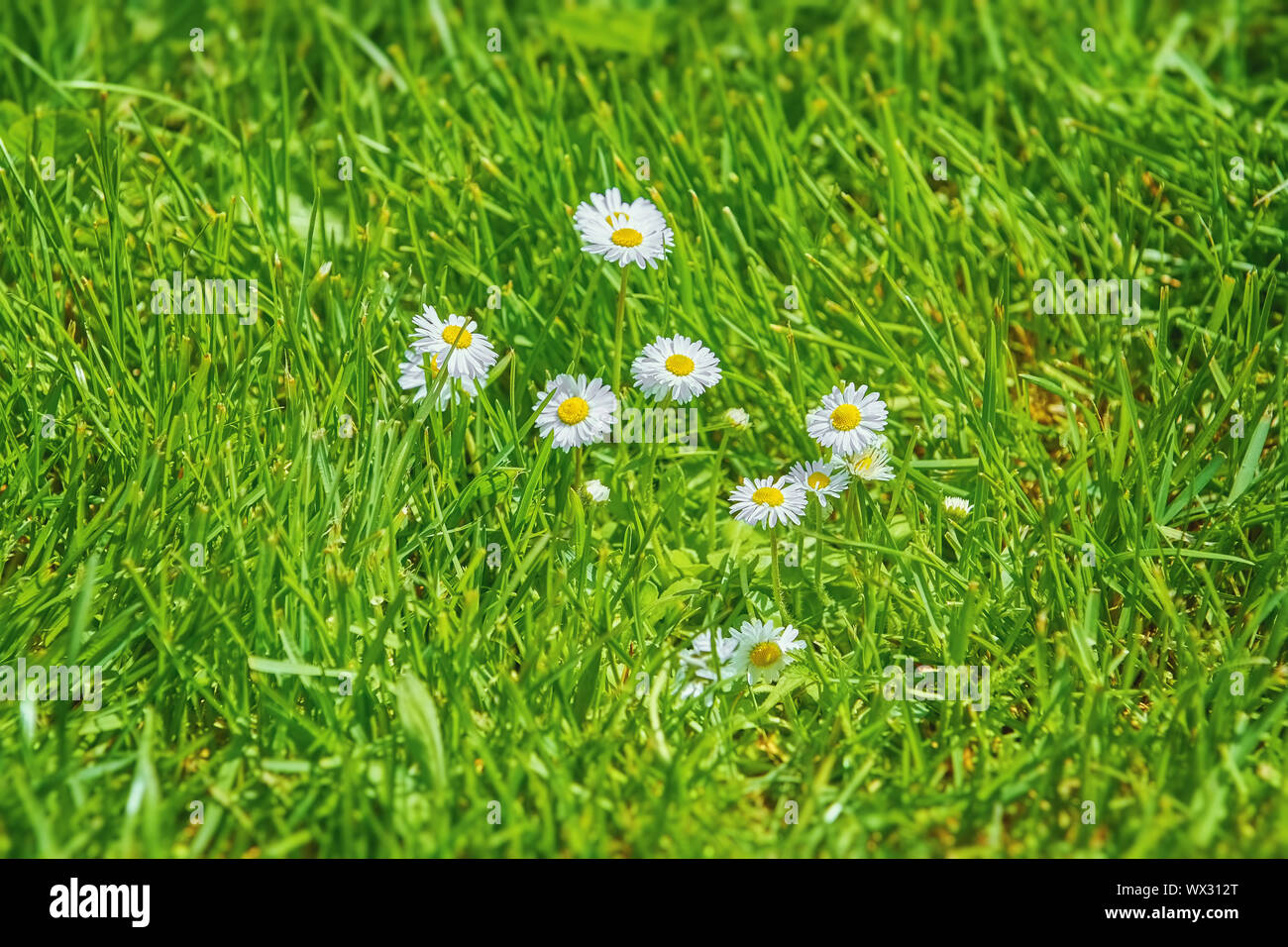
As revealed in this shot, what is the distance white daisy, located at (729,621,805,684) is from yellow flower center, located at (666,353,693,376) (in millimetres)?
558

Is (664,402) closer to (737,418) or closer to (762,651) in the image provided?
(737,418)

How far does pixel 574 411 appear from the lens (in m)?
2.53

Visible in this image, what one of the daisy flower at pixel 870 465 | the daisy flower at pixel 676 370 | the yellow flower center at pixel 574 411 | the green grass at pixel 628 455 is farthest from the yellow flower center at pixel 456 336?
the daisy flower at pixel 870 465

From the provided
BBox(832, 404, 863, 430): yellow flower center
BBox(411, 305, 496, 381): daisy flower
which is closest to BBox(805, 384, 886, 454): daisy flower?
BBox(832, 404, 863, 430): yellow flower center

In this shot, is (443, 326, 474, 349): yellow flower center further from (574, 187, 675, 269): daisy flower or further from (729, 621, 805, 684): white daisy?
(729, 621, 805, 684): white daisy

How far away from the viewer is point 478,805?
77.9 inches

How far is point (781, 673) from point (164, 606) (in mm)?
1191

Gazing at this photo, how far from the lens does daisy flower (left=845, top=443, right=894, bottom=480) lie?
8.09ft

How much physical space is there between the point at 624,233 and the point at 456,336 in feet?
1.47

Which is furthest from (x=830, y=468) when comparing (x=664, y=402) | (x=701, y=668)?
(x=701, y=668)

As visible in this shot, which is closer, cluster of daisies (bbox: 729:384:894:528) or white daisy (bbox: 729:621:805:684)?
white daisy (bbox: 729:621:805:684)
